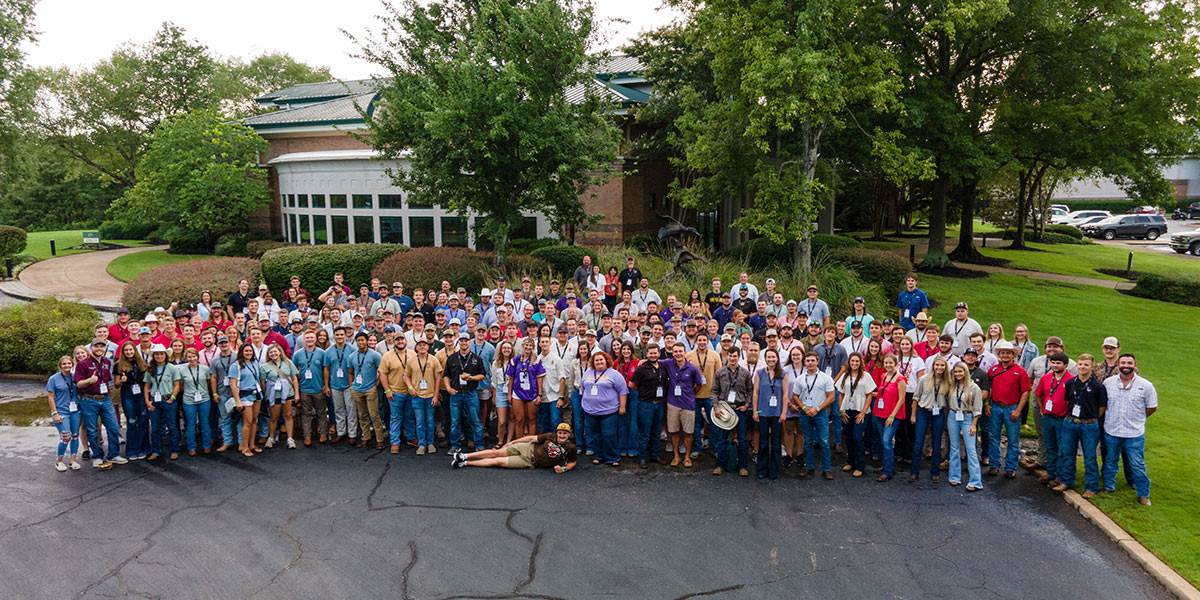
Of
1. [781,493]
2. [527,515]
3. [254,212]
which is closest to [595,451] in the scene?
[527,515]

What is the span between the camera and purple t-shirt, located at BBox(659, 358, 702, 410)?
31.3ft

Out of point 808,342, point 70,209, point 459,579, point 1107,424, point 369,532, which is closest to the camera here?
point 459,579

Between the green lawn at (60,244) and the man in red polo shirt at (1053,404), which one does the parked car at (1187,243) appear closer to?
the man in red polo shirt at (1053,404)

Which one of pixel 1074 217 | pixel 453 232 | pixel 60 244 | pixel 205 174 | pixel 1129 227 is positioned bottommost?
pixel 60 244

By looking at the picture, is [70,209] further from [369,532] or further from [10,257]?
[369,532]

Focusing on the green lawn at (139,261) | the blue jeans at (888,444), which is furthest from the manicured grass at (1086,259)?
the green lawn at (139,261)

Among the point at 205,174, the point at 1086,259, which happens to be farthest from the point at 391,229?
the point at 1086,259

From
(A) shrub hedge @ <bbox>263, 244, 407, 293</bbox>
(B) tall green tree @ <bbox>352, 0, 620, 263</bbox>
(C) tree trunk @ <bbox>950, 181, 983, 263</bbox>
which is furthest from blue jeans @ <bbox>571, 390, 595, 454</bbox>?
(C) tree trunk @ <bbox>950, 181, 983, 263</bbox>

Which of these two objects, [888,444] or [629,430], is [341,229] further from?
[888,444]

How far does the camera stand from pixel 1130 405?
820cm

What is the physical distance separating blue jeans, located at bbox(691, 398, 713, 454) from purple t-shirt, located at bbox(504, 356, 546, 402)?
7.24 feet

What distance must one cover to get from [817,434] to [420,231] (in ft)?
66.7

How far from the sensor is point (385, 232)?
27.3 m

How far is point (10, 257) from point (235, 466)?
2922cm
